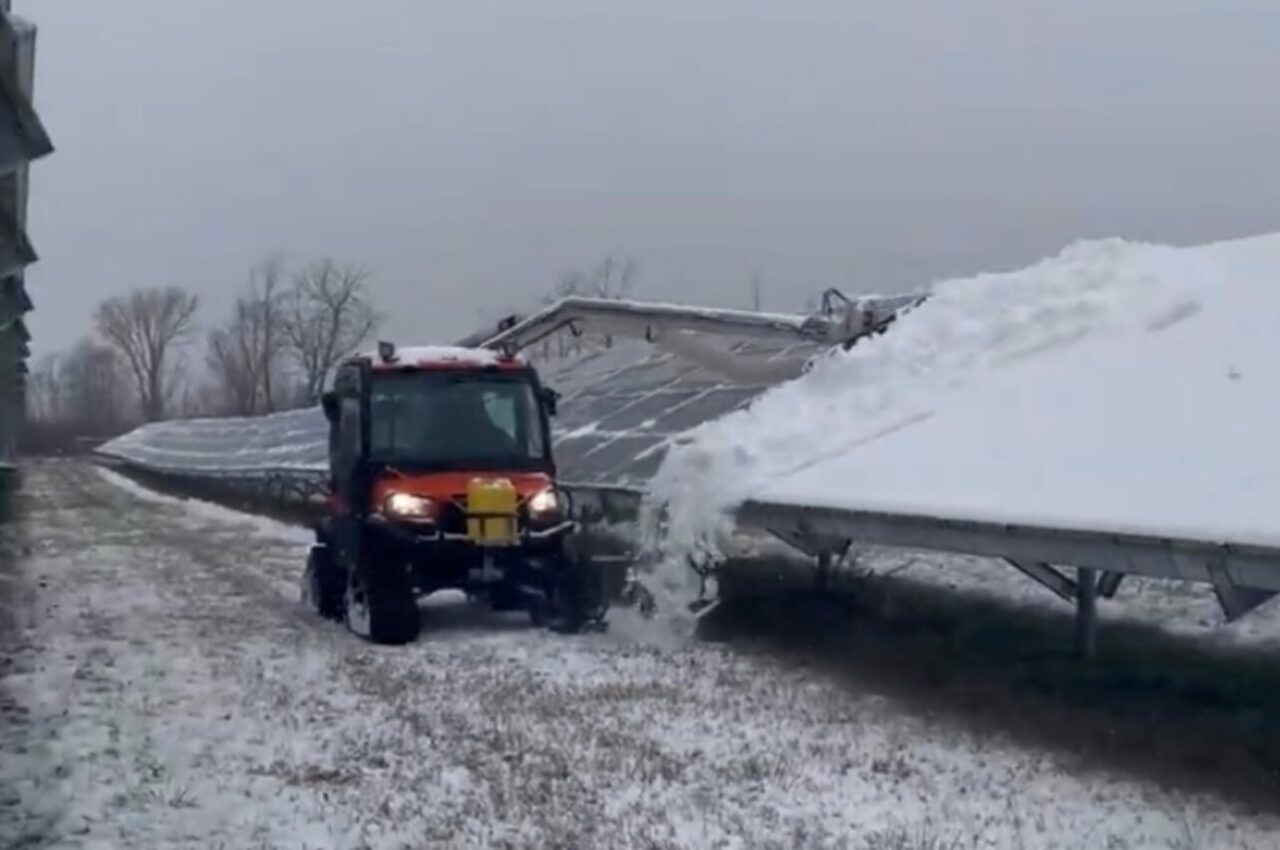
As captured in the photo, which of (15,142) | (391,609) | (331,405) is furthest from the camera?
(331,405)

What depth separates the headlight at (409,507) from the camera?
14.0 meters

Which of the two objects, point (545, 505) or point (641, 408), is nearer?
point (545, 505)

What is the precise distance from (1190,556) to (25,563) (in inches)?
714

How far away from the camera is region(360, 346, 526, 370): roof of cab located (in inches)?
581

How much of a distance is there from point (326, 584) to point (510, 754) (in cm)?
712

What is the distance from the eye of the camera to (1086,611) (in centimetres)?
1163

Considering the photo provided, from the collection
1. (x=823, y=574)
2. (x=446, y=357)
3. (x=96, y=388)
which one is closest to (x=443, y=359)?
(x=446, y=357)

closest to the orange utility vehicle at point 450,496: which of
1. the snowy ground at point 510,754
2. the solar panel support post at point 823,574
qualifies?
the snowy ground at point 510,754

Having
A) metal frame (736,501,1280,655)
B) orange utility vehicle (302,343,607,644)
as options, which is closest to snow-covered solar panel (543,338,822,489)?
orange utility vehicle (302,343,607,644)


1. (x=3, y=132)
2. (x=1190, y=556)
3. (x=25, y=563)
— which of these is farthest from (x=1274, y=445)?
(x=25, y=563)

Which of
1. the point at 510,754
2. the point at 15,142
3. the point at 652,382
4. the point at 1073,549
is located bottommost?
the point at 510,754

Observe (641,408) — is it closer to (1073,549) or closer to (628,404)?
(628,404)

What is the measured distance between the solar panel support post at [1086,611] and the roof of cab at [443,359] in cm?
575

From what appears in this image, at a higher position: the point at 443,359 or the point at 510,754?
the point at 443,359
